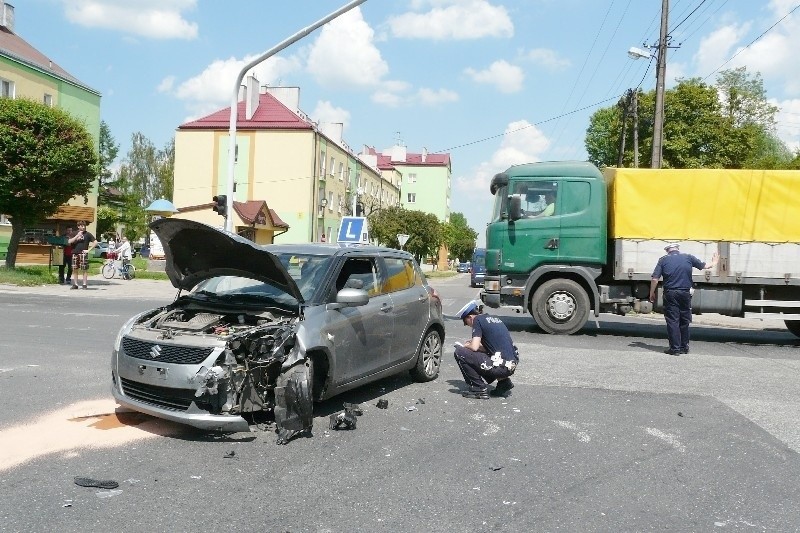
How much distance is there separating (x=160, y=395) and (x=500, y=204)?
957 cm

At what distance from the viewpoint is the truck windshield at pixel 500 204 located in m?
13.9

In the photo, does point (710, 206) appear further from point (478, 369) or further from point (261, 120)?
point (261, 120)

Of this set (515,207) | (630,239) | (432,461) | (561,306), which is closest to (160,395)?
(432,461)

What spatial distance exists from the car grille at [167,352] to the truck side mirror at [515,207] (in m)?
9.14

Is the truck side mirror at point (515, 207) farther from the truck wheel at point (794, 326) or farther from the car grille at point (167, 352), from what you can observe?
the car grille at point (167, 352)

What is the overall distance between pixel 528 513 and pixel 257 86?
52144mm

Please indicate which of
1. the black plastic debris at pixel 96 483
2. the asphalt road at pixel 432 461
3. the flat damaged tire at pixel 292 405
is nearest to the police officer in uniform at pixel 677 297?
the asphalt road at pixel 432 461

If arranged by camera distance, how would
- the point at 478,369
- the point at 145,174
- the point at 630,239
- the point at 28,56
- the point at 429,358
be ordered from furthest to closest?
the point at 145,174, the point at 28,56, the point at 630,239, the point at 429,358, the point at 478,369

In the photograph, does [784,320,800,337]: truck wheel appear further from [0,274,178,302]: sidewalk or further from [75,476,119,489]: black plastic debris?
[0,274,178,302]: sidewalk

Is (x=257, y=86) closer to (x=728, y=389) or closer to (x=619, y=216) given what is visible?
(x=619, y=216)

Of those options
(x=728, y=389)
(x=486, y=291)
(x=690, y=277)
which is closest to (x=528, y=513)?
(x=728, y=389)

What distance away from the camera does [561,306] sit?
13688 millimetres

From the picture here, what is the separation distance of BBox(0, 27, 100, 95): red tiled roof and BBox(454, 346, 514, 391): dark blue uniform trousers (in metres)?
35.7

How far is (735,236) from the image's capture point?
13.2 m
